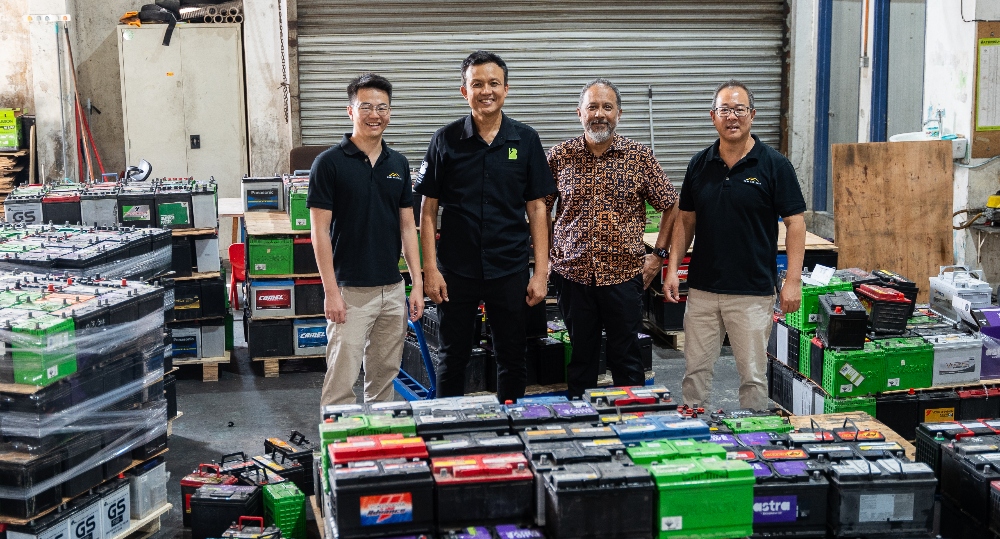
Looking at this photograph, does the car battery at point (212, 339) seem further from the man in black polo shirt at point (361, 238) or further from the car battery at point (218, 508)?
the car battery at point (218, 508)

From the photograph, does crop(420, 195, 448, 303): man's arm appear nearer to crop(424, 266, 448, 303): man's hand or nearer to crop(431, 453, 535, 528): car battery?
crop(424, 266, 448, 303): man's hand

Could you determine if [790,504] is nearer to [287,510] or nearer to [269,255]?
[287,510]

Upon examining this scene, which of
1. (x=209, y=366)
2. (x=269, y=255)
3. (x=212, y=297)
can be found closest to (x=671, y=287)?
(x=269, y=255)

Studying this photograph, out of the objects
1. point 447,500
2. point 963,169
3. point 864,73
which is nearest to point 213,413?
point 447,500

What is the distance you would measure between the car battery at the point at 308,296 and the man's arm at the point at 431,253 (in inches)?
102

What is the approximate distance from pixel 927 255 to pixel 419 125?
515cm

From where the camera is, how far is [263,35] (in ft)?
35.7

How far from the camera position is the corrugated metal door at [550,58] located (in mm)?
10617

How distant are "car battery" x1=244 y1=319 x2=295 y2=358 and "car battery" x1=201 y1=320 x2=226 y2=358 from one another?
0.67 feet

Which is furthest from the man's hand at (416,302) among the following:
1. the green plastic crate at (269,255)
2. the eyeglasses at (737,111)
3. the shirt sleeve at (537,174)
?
the green plastic crate at (269,255)

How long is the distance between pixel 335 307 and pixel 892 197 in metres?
5.20

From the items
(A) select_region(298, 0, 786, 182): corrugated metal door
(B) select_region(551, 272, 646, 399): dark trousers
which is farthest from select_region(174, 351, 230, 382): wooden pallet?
(A) select_region(298, 0, 786, 182): corrugated metal door

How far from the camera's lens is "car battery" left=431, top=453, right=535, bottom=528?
11.2ft

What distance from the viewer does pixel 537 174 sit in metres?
5.22
